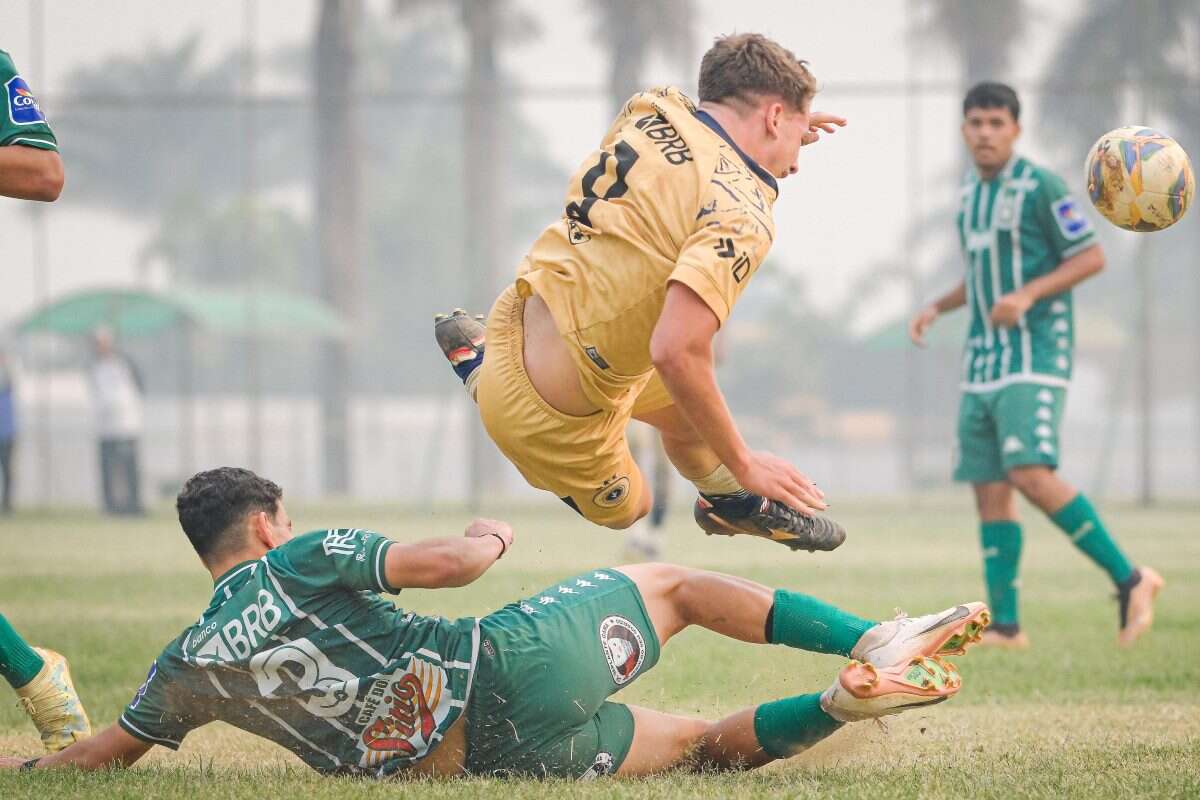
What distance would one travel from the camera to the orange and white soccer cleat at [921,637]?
4.19m

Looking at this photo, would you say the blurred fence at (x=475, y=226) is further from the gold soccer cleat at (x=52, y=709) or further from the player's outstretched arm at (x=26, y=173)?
the player's outstretched arm at (x=26, y=173)

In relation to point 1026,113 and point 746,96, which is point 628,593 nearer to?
point 746,96

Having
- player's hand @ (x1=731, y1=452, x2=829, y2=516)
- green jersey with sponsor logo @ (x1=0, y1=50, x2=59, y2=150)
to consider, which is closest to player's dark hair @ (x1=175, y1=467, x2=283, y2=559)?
green jersey with sponsor logo @ (x1=0, y1=50, x2=59, y2=150)

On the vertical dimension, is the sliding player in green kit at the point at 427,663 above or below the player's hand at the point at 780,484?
below

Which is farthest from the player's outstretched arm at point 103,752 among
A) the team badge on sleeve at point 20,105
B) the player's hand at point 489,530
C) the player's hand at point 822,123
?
the player's hand at point 822,123

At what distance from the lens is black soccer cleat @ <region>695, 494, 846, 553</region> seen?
4.89 m

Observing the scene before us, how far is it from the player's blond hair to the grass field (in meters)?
1.65

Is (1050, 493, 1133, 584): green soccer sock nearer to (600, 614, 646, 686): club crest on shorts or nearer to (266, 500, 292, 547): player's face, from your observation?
(600, 614, 646, 686): club crest on shorts

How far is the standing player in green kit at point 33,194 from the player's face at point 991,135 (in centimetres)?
450

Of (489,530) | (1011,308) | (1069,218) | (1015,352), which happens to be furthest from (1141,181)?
(489,530)

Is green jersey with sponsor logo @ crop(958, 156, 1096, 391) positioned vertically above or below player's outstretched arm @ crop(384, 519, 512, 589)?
above

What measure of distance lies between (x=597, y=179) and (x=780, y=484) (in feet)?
3.48

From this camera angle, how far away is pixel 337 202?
2384cm

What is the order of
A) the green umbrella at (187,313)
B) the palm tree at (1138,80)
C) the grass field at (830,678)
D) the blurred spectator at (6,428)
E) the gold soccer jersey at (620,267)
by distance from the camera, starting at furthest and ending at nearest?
the green umbrella at (187,313) < the palm tree at (1138,80) < the blurred spectator at (6,428) < the gold soccer jersey at (620,267) < the grass field at (830,678)
